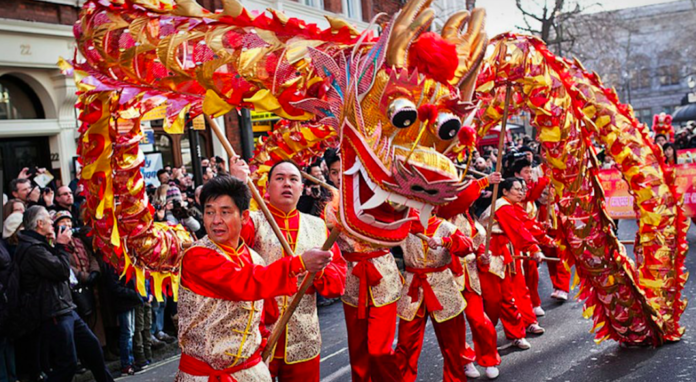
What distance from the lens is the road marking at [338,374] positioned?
609 centimetres

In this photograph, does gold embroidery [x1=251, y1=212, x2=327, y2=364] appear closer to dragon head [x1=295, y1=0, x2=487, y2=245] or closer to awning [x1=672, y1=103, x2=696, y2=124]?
dragon head [x1=295, y1=0, x2=487, y2=245]

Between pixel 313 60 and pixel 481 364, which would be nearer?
pixel 313 60

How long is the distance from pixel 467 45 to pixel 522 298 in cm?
433

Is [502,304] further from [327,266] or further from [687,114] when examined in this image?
[687,114]

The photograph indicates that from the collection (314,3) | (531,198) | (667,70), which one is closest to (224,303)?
(531,198)

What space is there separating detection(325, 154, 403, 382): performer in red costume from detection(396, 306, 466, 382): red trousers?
0.91 feet

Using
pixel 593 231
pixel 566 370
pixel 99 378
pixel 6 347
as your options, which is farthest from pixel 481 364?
pixel 6 347

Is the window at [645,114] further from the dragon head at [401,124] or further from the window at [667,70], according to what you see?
the dragon head at [401,124]

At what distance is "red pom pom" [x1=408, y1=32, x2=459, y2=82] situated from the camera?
3178mm

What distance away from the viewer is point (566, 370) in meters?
5.85

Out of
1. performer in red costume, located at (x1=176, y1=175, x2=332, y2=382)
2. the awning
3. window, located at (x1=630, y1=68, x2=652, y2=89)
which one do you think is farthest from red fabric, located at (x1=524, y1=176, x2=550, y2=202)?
window, located at (x1=630, y1=68, x2=652, y2=89)

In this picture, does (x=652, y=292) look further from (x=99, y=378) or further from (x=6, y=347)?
(x=6, y=347)

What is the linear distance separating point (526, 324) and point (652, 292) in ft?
4.96

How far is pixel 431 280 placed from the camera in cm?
543
